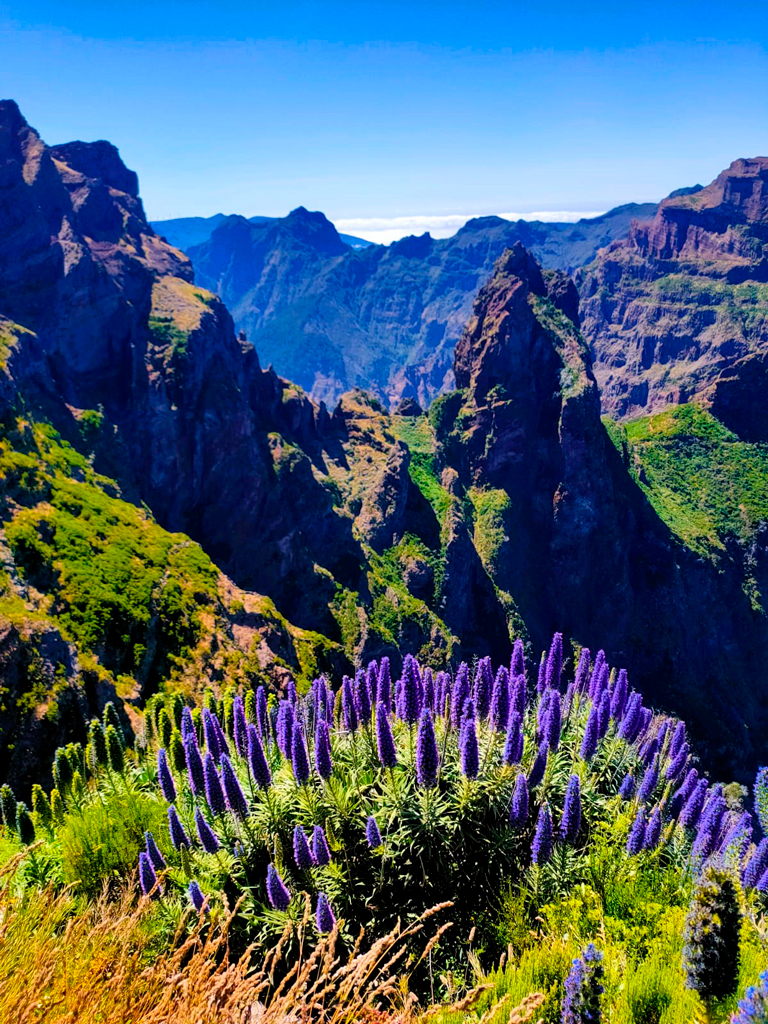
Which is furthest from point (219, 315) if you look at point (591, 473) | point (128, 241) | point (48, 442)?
point (591, 473)

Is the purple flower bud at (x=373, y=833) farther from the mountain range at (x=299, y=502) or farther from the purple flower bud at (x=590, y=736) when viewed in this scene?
the mountain range at (x=299, y=502)

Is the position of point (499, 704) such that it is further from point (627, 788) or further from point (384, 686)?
point (627, 788)

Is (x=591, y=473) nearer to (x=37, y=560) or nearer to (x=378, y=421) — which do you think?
(x=378, y=421)

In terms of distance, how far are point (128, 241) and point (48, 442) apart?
4924 cm

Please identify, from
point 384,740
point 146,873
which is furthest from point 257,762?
point 146,873

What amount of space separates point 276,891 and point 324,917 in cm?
68

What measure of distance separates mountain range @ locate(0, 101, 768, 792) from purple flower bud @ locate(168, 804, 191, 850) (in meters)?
21.6

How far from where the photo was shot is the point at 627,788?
375 inches

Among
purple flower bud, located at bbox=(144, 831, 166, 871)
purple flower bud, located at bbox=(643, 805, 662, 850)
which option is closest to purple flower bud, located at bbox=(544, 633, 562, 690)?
purple flower bud, located at bbox=(643, 805, 662, 850)

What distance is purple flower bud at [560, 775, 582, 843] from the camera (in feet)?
26.9

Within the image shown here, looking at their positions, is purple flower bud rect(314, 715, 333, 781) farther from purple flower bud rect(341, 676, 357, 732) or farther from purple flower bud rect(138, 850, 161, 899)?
purple flower bud rect(138, 850, 161, 899)

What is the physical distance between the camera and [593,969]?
473cm

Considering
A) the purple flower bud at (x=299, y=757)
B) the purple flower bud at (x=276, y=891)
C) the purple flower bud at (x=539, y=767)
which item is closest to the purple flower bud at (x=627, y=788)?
the purple flower bud at (x=539, y=767)

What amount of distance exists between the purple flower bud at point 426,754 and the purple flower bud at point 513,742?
40.5 inches
